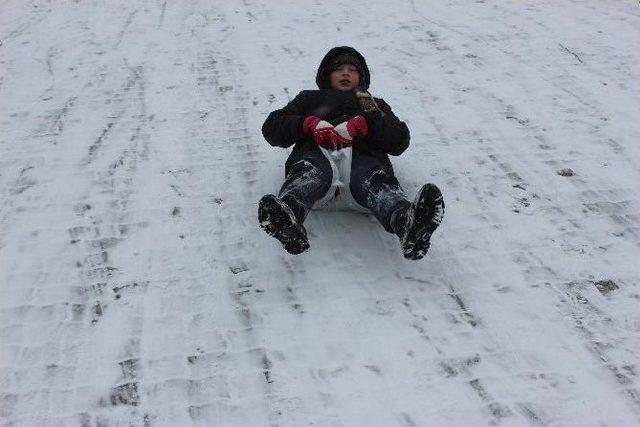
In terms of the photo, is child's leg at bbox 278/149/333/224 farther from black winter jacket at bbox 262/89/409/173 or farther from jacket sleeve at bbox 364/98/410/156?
jacket sleeve at bbox 364/98/410/156

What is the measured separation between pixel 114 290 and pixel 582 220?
2439 millimetres

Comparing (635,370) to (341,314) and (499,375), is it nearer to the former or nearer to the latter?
(499,375)

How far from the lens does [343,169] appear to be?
278 cm

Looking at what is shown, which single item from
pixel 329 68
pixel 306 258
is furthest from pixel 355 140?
pixel 329 68

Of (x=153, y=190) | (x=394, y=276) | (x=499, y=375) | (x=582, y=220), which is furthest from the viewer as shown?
(x=153, y=190)

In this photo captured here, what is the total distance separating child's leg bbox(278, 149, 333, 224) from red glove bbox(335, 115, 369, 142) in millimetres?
153

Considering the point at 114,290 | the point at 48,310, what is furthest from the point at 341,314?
the point at 48,310

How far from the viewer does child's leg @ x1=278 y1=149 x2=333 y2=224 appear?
247 cm

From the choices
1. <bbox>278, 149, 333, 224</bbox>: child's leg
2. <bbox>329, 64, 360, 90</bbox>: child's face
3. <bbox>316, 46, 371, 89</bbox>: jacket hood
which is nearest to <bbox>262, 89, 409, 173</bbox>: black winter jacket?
<bbox>278, 149, 333, 224</bbox>: child's leg

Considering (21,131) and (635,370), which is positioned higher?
(635,370)

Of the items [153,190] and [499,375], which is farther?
[153,190]

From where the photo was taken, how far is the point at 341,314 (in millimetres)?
2316

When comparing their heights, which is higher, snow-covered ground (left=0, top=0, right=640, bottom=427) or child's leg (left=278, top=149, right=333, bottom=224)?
child's leg (left=278, top=149, right=333, bottom=224)

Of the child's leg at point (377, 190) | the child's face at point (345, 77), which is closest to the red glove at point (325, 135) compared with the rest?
the child's leg at point (377, 190)
